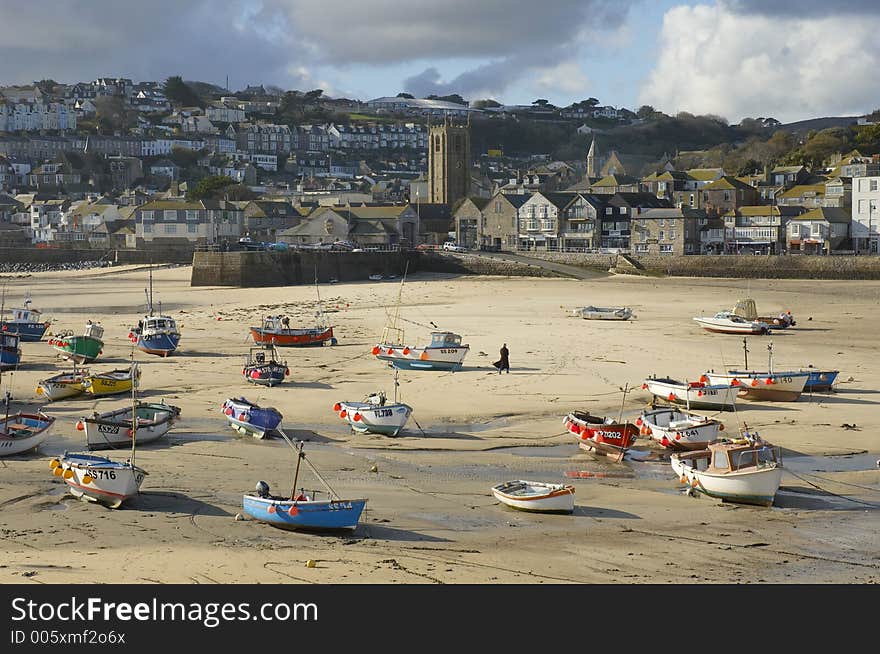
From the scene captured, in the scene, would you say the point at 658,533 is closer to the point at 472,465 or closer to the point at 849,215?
the point at 472,465

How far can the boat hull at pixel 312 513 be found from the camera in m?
14.2

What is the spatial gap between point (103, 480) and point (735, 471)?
847cm

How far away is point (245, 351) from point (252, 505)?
57.0 feet

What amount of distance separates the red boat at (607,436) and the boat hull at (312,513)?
6.04 metres

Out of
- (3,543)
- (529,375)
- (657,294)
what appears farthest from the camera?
(657,294)

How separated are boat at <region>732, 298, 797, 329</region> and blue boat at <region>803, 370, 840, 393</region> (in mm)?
11709

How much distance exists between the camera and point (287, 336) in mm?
32344

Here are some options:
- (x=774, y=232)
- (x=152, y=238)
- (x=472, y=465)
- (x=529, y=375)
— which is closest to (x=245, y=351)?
(x=529, y=375)

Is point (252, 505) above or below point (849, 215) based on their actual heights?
below

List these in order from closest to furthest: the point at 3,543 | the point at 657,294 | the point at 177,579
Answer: the point at 177,579, the point at 3,543, the point at 657,294

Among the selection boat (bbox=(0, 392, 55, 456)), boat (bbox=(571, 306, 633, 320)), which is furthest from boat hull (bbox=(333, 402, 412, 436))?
boat (bbox=(571, 306, 633, 320))

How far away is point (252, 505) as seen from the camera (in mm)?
14703

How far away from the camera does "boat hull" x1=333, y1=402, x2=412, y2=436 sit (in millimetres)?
20688

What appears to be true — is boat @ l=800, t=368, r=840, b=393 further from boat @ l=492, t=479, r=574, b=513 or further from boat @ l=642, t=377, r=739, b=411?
boat @ l=492, t=479, r=574, b=513
